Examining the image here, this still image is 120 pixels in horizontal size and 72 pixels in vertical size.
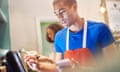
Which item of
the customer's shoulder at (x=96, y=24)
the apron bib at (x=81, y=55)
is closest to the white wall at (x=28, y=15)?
the customer's shoulder at (x=96, y=24)

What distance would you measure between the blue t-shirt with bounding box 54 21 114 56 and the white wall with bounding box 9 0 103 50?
7cm

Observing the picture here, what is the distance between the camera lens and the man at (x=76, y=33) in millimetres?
1204

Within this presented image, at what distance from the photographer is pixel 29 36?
1.22 m

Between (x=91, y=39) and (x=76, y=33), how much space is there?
92mm

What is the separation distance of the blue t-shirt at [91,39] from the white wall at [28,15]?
74 millimetres

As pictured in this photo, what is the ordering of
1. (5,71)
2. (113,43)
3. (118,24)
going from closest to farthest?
(5,71) < (113,43) < (118,24)

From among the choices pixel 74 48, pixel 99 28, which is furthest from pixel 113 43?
pixel 74 48

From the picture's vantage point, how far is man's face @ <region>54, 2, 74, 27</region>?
4.04 feet

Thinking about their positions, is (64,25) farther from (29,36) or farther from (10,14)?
(10,14)

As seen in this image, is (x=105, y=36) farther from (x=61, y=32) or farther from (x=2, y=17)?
(x=2, y=17)

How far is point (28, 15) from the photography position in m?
1.25

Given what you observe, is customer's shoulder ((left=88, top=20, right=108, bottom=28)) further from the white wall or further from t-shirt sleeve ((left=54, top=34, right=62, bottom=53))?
t-shirt sleeve ((left=54, top=34, right=62, bottom=53))

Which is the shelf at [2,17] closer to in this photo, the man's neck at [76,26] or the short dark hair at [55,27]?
the short dark hair at [55,27]

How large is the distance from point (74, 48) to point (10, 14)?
15.9 inches
